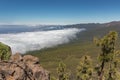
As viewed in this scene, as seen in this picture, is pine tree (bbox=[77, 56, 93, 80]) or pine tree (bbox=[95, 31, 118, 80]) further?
pine tree (bbox=[77, 56, 93, 80])

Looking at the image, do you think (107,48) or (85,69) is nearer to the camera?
(107,48)

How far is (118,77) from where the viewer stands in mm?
65500

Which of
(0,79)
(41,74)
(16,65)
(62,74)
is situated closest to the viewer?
(0,79)

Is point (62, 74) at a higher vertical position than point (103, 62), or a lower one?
lower

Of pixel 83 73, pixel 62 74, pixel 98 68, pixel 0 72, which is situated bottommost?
pixel 62 74

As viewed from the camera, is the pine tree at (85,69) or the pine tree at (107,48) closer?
the pine tree at (107,48)

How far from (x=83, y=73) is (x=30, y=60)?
2223cm

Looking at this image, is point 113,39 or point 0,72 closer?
point 0,72

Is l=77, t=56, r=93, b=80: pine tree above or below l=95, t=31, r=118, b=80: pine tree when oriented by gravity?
below

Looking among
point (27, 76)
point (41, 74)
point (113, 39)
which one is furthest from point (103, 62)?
point (27, 76)

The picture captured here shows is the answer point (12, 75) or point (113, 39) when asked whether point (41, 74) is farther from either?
point (113, 39)

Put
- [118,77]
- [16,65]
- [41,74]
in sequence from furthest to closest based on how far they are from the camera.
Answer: [118,77] → [41,74] → [16,65]

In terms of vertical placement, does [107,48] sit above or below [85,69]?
above

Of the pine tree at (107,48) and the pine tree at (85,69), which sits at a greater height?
the pine tree at (107,48)
